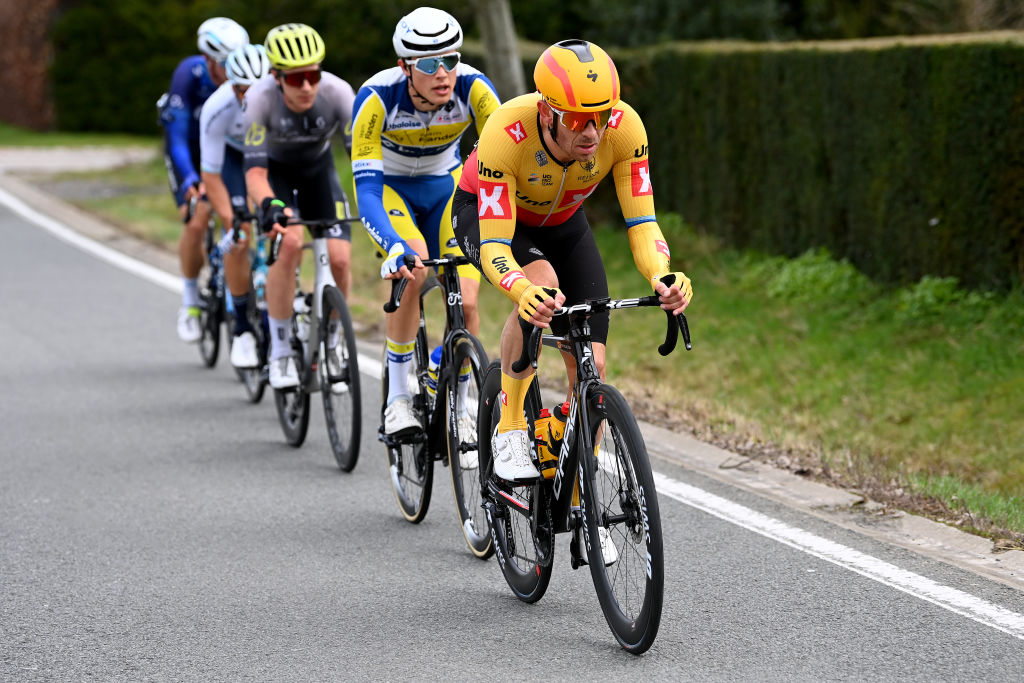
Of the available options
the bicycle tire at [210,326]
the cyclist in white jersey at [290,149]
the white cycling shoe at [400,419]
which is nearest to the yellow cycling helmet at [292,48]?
the cyclist in white jersey at [290,149]

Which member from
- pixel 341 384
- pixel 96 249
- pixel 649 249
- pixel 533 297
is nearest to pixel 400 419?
pixel 341 384

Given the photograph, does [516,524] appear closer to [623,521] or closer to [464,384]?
[464,384]

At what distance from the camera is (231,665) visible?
470 centimetres

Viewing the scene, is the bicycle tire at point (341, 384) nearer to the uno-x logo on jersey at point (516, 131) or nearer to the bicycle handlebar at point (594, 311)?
the bicycle handlebar at point (594, 311)

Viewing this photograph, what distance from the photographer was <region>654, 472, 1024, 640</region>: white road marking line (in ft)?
15.8

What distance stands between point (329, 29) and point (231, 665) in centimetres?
2321

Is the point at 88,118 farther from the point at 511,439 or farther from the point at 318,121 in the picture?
the point at 511,439

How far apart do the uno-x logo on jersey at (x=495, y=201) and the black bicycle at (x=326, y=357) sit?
2221 mm

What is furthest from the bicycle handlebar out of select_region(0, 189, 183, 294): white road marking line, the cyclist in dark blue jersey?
select_region(0, 189, 183, 294): white road marking line

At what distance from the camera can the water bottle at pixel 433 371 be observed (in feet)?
20.0

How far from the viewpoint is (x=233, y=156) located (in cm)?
899

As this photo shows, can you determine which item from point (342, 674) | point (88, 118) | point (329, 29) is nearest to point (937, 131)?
point (342, 674)

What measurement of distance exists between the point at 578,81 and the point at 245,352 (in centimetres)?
481

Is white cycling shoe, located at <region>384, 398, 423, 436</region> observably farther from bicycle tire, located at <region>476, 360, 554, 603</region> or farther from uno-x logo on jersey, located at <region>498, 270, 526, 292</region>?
uno-x logo on jersey, located at <region>498, 270, 526, 292</region>
